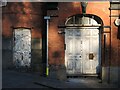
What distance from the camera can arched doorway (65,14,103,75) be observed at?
19.3m

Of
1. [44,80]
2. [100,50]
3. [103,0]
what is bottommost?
[44,80]

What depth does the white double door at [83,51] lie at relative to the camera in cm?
1938

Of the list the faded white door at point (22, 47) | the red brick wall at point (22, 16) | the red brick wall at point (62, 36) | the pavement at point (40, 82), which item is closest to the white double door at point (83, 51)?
the pavement at point (40, 82)

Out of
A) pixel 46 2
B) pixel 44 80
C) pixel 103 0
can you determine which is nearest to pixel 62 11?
pixel 46 2

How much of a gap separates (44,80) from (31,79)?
69 centimetres

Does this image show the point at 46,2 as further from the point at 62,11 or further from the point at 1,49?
the point at 1,49

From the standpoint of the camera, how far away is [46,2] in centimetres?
1858

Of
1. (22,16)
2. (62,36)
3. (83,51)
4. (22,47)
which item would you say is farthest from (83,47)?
(22,16)

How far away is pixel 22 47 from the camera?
768 inches

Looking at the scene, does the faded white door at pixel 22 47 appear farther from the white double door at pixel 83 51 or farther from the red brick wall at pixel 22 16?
the white double door at pixel 83 51

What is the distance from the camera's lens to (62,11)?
1845 centimetres

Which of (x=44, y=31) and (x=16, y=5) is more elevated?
(x=16, y=5)

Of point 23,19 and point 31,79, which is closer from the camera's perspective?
point 31,79

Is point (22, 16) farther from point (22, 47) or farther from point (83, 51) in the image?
point (83, 51)
